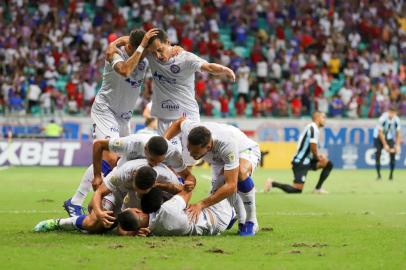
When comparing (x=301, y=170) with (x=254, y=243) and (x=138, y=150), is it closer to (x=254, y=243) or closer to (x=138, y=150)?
(x=138, y=150)

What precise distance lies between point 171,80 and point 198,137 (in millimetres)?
3087

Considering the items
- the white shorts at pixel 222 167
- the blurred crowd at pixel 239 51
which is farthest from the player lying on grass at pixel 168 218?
the blurred crowd at pixel 239 51

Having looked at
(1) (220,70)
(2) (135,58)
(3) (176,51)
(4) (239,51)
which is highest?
(4) (239,51)

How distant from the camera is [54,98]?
33438mm

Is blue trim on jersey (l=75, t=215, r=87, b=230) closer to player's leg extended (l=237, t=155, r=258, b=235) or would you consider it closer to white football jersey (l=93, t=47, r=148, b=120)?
player's leg extended (l=237, t=155, r=258, b=235)

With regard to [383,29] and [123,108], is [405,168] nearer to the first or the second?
[383,29]

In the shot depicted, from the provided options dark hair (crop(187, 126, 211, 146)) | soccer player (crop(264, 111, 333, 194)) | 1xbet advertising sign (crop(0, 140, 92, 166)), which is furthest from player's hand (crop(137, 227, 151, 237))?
1xbet advertising sign (crop(0, 140, 92, 166))

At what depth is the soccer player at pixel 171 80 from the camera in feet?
42.0

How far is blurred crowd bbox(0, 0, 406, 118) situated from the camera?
112 ft

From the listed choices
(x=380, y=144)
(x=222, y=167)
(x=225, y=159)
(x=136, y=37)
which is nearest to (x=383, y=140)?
(x=380, y=144)

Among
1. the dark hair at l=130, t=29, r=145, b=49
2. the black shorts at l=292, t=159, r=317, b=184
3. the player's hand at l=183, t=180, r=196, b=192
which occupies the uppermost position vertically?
the dark hair at l=130, t=29, r=145, b=49

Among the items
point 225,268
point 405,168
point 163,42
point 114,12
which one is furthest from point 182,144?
point 114,12

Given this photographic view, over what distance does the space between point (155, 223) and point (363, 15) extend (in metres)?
31.7

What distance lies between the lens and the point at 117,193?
1089 centimetres
